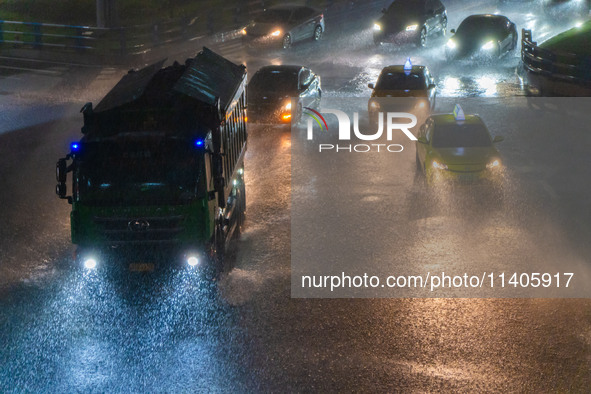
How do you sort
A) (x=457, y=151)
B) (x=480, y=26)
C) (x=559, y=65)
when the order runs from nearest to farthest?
1. (x=457, y=151)
2. (x=559, y=65)
3. (x=480, y=26)

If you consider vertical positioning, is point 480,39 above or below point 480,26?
below

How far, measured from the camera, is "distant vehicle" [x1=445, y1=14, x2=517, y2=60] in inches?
1219

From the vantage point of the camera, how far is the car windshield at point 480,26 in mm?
31359

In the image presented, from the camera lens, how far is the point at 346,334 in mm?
9758

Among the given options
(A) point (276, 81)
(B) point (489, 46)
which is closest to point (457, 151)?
(A) point (276, 81)

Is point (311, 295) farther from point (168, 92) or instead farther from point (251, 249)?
point (168, 92)

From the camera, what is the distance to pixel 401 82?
22.2 meters

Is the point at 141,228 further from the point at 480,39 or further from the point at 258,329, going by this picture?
the point at 480,39

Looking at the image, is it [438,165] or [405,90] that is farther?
[405,90]

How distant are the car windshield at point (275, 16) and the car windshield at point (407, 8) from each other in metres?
4.93

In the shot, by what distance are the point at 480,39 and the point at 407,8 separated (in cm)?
506

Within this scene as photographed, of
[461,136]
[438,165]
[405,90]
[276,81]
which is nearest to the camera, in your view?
[438,165]

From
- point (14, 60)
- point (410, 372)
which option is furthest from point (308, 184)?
point (14, 60)

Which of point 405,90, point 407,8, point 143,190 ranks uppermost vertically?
point 143,190
